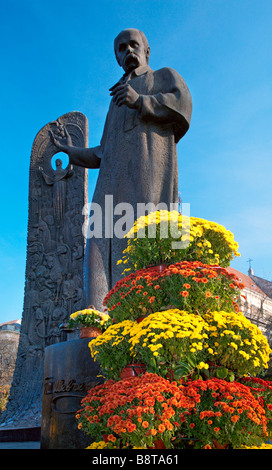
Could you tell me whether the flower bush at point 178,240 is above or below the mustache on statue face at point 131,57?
below

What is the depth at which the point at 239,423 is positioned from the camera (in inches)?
98.9

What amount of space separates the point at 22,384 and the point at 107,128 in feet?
21.3

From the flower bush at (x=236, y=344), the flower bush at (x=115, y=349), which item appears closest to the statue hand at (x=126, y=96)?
the flower bush at (x=115, y=349)

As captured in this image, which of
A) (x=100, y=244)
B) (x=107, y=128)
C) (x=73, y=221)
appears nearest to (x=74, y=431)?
(x=100, y=244)

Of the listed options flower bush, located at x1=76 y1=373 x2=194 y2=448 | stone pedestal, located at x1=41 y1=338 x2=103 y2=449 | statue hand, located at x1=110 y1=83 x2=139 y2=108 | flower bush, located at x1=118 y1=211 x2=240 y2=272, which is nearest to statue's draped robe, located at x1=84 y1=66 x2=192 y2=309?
statue hand, located at x1=110 y1=83 x2=139 y2=108

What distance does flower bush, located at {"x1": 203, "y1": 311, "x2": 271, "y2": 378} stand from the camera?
9.12 feet

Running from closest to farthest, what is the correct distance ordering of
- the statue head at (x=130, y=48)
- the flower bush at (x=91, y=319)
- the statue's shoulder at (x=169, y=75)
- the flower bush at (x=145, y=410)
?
the flower bush at (x=145, y=410) < the flower bush at (x=91, y=319) < the statue's shoulder at (x=169, y=75) < the statue head at (x=130, y=48)

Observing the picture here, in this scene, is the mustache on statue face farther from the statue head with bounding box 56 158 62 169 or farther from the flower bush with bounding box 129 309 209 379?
the statue head with bounding box 56 158 62 169

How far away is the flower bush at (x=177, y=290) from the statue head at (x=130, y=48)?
3917mm

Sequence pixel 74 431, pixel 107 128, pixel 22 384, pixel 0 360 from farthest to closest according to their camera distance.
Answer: pixel 0 360
pixel 22 384
pixel 107 128
pixel 74 431

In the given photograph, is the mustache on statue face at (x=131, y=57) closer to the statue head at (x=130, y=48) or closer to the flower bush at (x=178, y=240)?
the statue head at (x=130, y=48)

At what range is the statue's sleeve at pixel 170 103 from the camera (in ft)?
17.0

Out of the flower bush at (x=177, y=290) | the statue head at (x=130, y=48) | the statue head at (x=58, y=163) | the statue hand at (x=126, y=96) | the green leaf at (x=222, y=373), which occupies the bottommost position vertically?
the green leaf at (x=222, y=373)

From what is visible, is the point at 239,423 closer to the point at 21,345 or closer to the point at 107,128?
the point at 107,128
